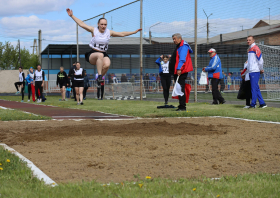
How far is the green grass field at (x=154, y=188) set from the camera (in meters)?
2.92

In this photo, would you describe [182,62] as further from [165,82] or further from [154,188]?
[154,188]

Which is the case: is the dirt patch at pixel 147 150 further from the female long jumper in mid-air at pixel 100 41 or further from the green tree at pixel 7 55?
the green tree at pixel 7 55

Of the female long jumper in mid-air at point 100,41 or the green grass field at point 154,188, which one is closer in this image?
the green grass field at point 154,188

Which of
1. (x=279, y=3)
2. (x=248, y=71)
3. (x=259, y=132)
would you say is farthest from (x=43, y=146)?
(x=279, y=3)

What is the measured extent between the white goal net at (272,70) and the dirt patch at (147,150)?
1127cm

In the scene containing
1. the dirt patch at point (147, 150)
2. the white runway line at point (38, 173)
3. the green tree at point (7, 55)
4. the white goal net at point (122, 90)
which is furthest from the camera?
the green tree at point (7, 55)

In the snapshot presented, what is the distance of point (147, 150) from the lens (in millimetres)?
4793

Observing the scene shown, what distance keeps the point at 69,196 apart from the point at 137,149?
2050 mm

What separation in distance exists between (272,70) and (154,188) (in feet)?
54.4

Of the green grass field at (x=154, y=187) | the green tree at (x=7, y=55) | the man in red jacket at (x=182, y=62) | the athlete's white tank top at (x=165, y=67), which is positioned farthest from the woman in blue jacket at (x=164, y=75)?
the green tree at (x=7, y=55)

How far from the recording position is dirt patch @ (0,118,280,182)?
375 centimetres

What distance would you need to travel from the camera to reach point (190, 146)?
506 centimetres

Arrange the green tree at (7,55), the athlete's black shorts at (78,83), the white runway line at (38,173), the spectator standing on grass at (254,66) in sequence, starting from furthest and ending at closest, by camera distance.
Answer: the green tree at (7,55) → the athlete's black shorts at (78,83) → the spectator standing on grass at (254,66) → the white runway line at (38,173)

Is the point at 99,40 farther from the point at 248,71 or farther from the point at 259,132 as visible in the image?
the point at 248,71
